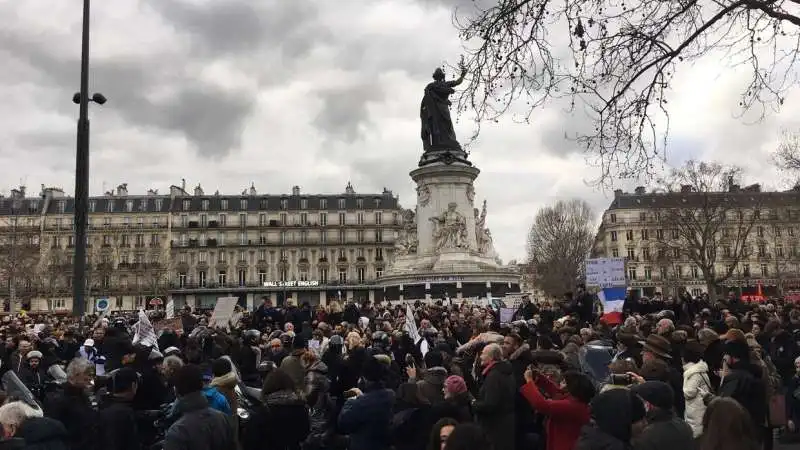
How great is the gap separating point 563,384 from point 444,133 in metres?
33.5

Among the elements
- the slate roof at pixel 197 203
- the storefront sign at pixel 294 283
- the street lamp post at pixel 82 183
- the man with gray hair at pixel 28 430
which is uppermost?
the slate roof at pixel 197 203

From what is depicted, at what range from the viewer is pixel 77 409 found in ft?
19.3

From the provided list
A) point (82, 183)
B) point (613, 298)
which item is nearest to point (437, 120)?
point (613, 298)

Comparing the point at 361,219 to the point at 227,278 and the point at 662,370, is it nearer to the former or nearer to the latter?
the point at 227,278

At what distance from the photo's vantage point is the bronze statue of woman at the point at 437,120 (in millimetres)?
39531

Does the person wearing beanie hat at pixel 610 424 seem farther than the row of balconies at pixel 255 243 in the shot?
No

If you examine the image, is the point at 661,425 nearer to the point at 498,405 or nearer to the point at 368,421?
the point at 498,405

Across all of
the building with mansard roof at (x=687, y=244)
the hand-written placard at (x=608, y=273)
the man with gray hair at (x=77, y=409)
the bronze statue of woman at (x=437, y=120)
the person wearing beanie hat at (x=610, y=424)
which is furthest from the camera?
the building with mansard roof at (x=687, y=244)

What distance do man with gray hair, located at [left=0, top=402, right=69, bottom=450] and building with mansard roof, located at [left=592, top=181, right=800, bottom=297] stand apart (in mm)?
54822

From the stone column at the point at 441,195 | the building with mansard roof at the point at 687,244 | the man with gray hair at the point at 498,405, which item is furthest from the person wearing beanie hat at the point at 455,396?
the building with mansard roof at the point at 687,244

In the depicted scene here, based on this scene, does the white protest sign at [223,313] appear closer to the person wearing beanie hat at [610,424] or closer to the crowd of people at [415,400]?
the crowd of people at [415,400]

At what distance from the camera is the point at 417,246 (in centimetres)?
3962

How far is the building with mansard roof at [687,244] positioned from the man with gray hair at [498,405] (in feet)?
170

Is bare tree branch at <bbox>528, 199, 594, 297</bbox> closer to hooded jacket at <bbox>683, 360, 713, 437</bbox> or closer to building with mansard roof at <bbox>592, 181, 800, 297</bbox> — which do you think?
building with mansard roof at <bbox>592, 181, 800, 297</bbox>
